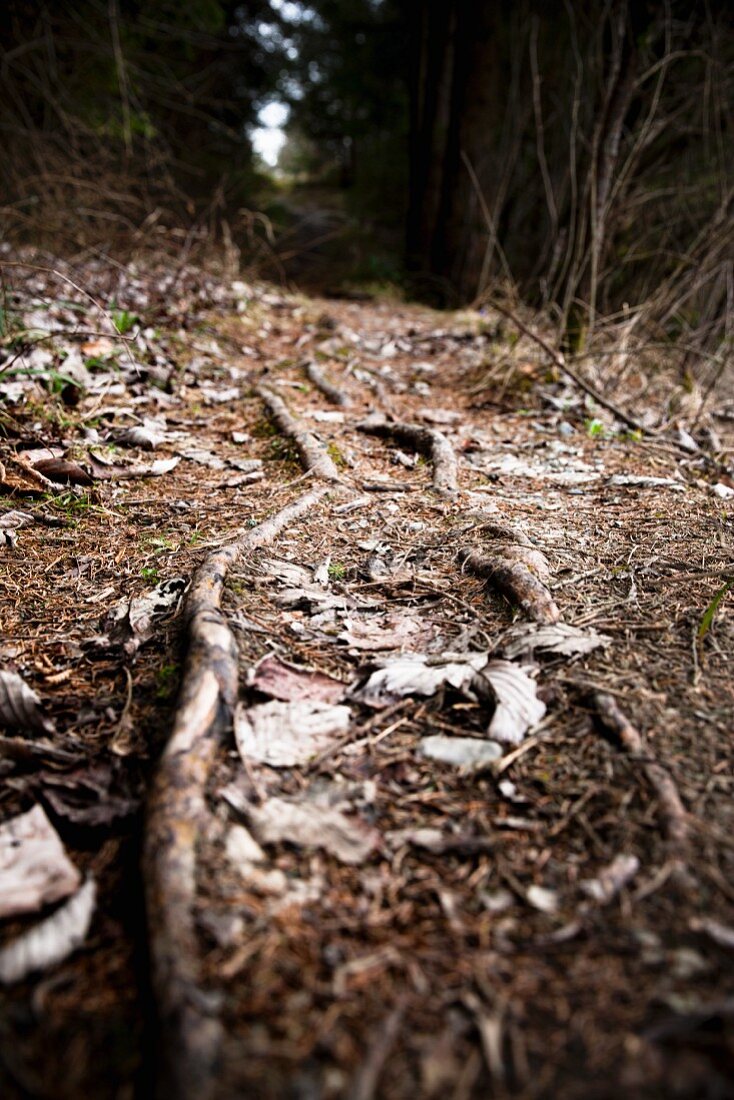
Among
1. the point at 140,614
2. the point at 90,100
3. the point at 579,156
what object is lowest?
the point at 140,614

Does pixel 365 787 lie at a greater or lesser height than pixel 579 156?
lesser

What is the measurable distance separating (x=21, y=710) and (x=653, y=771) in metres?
1.32

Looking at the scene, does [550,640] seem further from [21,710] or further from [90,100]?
[90,100]

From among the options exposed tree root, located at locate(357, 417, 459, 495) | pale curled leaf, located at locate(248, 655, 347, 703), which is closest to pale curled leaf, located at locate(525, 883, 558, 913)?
pale curled leaf, located at locate(248, 655, 347, 703)

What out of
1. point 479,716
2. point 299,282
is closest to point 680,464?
point 479,716

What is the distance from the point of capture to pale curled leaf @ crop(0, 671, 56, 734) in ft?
4.95

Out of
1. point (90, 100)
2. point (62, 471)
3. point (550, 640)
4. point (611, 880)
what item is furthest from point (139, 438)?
point (90, 100)

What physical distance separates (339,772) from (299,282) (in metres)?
9.89

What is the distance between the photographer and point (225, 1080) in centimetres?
85

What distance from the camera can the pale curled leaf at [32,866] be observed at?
3.63 feet

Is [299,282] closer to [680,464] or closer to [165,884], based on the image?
[680,464]

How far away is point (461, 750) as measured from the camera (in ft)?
4.78

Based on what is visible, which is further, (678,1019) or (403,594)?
(403,594)

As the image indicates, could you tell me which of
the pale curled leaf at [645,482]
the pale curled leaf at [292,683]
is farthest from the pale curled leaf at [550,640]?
the pale curled leaf at [645,482]
